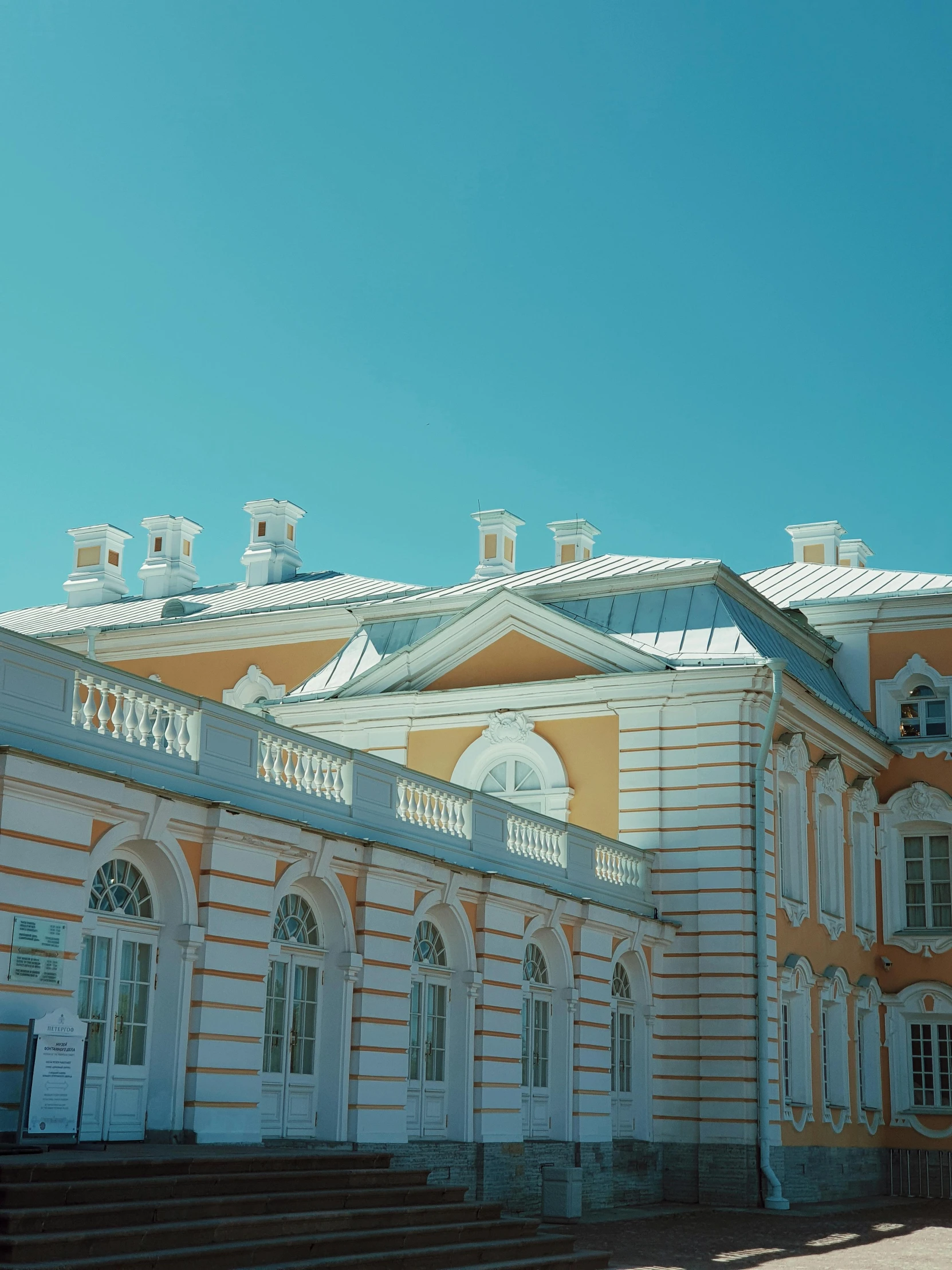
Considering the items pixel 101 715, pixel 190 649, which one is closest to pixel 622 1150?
pixel 101 715

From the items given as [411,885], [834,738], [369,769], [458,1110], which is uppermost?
[834,738]

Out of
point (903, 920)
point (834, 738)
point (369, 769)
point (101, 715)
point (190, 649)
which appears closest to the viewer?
point (101, 715)

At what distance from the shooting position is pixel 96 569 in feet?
121

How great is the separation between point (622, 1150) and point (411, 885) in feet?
20.8

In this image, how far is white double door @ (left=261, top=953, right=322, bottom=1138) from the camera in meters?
15.0

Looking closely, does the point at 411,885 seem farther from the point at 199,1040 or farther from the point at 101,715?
the point at 101,715

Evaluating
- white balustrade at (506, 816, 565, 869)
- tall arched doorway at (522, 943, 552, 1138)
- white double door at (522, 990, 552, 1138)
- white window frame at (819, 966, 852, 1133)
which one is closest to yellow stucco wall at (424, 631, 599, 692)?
white balustrade at (506, 816, 565, 869)

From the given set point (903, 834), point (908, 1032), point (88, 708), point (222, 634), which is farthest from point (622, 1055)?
point (222, 634)

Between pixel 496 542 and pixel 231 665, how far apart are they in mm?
5638

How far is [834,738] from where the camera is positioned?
25672 mm

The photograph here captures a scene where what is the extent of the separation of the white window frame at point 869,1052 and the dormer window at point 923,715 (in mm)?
4257

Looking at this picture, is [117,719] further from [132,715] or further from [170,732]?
[170,732]

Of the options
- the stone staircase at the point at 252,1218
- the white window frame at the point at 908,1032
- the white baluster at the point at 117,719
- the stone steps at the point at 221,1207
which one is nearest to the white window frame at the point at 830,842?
the white window frame at the point at 908,1032

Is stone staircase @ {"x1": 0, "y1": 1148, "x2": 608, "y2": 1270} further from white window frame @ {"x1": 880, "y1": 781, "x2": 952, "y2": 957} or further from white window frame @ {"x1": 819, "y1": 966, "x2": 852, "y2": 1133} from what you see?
white window frame @ {"x1": 880, "y1": 781, "x2": 952, "y2": 957}
